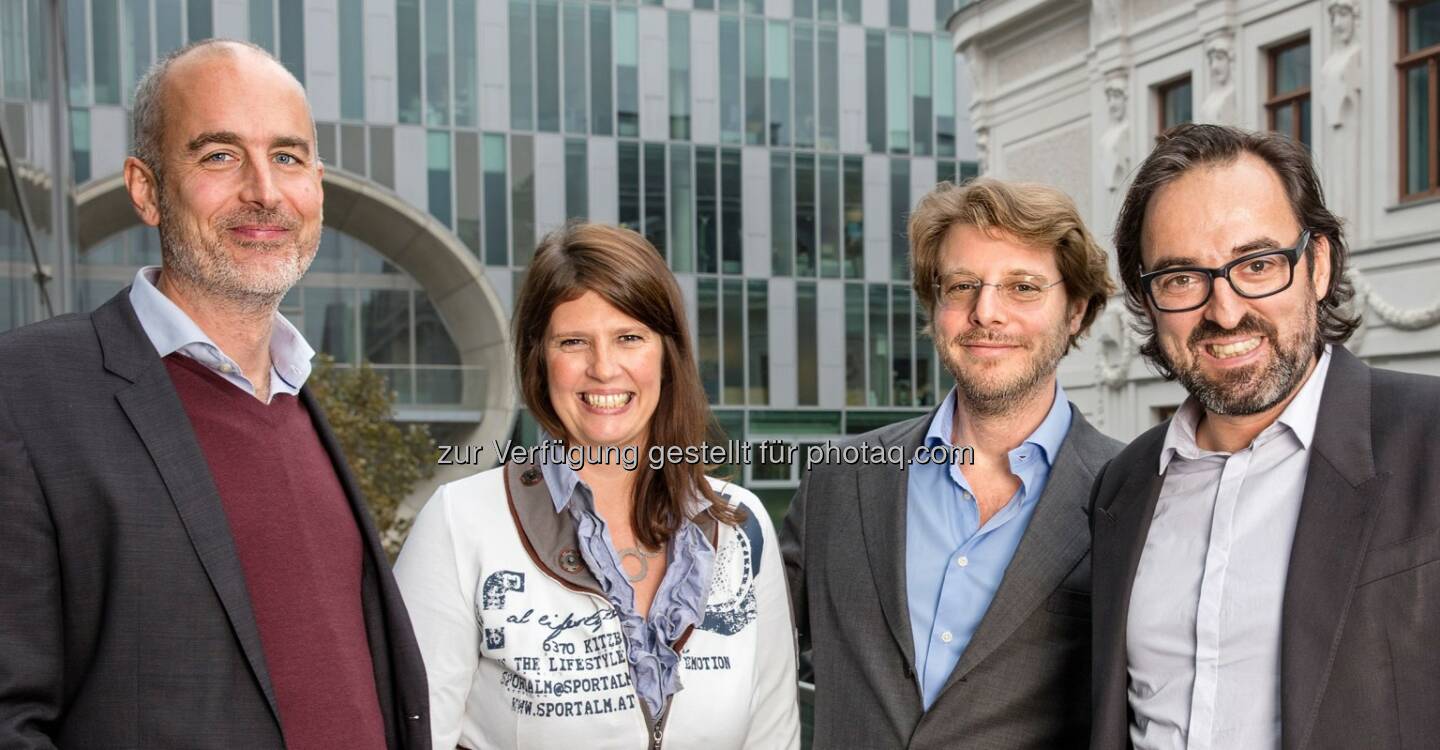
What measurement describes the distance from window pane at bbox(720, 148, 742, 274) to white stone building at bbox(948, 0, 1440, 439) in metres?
7.33

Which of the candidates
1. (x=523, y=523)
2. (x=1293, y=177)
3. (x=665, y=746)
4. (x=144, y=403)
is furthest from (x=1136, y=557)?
(x=144, y=403)

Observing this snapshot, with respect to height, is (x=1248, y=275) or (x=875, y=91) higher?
(x=875, y=91)

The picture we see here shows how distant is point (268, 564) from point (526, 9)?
2421 cm

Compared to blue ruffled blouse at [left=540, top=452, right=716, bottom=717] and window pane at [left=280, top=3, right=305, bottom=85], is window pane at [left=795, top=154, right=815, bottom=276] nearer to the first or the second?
window pane at [left=280, top=3, right=305, bottom=85]

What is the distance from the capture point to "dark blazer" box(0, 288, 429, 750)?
1875 millimetres

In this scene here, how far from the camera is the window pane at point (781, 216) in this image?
26891 mm

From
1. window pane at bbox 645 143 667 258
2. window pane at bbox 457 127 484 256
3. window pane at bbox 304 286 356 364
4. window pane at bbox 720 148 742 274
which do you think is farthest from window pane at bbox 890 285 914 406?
window pane at bbox 304 286 356 364

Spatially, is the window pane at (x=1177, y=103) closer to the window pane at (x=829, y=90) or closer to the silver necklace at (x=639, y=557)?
the window pane at (x=829, y=90)

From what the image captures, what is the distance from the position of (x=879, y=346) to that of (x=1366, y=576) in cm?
2544

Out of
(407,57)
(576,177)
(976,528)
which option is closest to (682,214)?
(576,177)

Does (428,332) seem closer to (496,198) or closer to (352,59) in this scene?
(496,198)

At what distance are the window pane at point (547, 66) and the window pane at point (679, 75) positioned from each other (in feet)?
7.58

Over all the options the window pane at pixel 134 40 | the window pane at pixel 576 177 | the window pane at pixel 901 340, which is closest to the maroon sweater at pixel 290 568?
the window pane at pixel 134 40

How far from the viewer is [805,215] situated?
89.1ft
